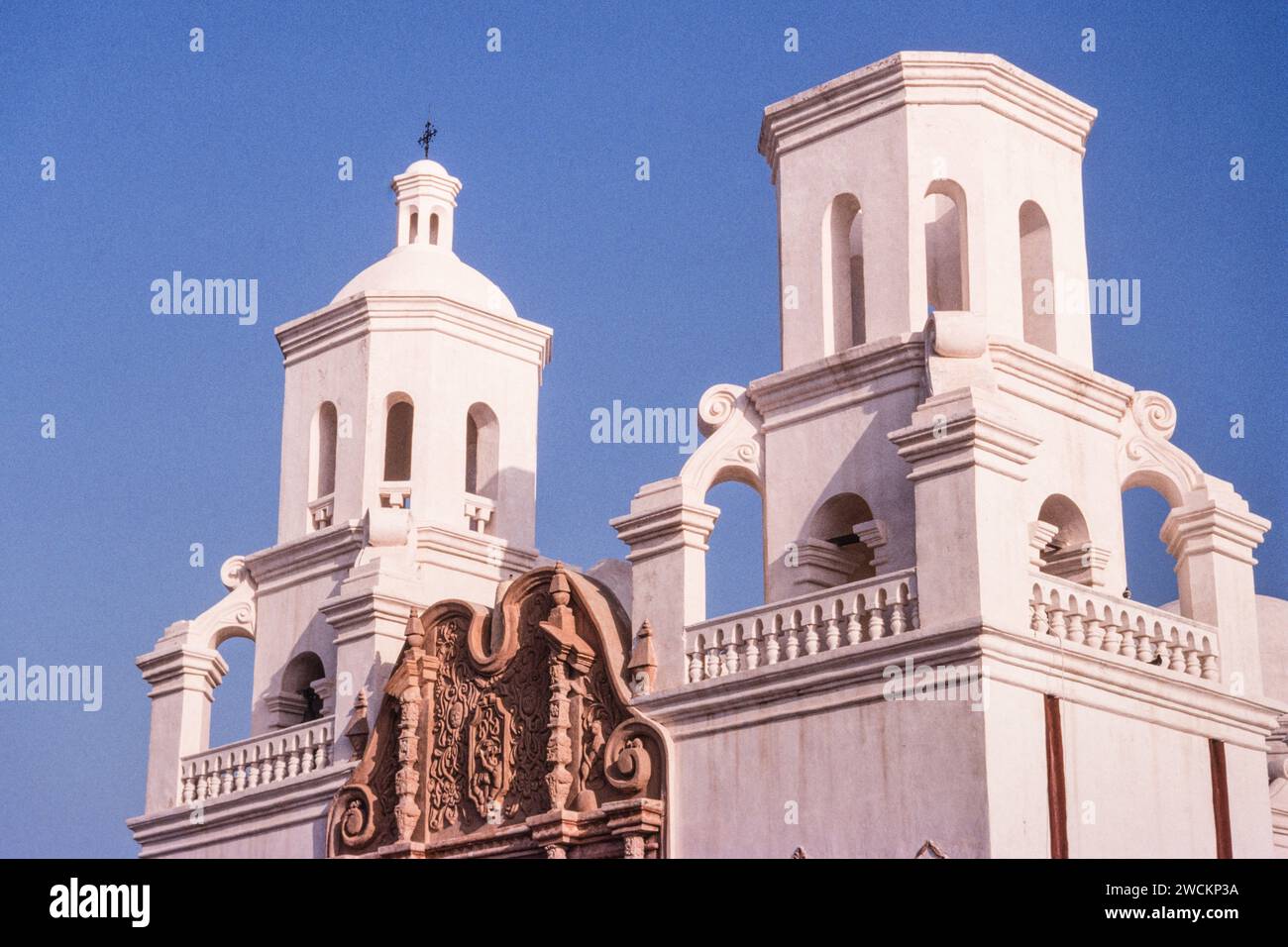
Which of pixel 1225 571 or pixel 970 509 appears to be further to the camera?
pixel 1225 571

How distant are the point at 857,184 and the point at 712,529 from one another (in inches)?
125

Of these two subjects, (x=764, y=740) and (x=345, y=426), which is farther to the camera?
(x=345, y=426)

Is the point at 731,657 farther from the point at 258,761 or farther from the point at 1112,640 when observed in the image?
the point at 258,761

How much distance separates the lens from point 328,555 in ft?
72.5

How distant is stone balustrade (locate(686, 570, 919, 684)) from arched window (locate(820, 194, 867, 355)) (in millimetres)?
2550

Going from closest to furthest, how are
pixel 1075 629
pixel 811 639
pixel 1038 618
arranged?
1. pixel 1038 618
2. pixel 1075 629
3. pixel 811 639

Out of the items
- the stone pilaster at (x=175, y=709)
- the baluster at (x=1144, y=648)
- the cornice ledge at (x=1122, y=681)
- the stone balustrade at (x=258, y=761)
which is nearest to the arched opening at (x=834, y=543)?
the baluster at (x=1144, y=648)

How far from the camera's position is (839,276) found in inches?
744

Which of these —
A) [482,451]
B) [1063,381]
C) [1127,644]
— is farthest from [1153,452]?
[482,451]

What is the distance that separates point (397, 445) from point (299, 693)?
2840 millimetres

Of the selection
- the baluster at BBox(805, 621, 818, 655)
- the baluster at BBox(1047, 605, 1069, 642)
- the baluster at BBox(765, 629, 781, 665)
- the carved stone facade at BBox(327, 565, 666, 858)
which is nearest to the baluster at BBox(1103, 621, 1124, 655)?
the baluster at BBox(1047, 605, 1069, 642)

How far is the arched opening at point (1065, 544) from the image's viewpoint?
1783 cm
